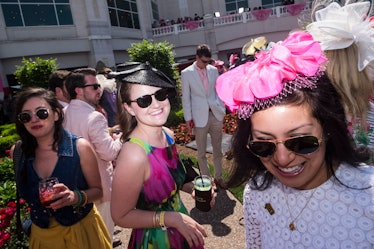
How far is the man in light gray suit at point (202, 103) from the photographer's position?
4707 mm

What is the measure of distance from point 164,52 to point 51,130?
37.5 ft

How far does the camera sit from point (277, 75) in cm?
117

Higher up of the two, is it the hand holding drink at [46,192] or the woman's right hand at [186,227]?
the hand holding drink at [46,192]

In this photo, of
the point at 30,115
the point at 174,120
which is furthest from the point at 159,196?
the point at 174,120

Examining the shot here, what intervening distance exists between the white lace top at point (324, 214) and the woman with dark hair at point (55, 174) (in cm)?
153

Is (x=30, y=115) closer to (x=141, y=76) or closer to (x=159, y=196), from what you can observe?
(x=141, y=76)

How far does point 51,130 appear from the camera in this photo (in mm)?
2408

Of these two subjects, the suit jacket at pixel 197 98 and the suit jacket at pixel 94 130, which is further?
the suit jacket at pixel 197 98

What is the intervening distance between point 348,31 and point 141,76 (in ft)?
4.07

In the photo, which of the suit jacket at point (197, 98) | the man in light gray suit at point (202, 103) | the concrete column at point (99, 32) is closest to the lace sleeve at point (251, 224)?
the man in light gray suit at point (202, 103)

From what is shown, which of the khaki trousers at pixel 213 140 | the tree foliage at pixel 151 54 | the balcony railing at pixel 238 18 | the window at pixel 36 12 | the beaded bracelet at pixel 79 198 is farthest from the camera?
the balcony railing at pixel 238 18

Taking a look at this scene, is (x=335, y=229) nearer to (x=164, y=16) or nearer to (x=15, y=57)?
(x=15, y=57)

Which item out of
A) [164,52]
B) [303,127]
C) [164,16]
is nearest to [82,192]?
[303,127]

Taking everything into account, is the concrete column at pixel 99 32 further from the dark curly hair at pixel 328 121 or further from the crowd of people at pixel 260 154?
the dark curly hair at pixel 328 121
